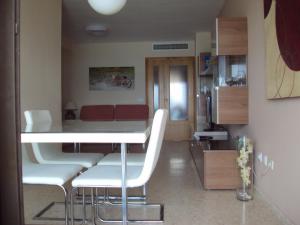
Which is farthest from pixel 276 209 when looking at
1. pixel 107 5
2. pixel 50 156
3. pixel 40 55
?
pixel 40 55

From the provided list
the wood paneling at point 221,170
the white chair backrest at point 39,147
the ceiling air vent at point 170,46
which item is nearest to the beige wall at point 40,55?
the white chair backrest at point 39,147

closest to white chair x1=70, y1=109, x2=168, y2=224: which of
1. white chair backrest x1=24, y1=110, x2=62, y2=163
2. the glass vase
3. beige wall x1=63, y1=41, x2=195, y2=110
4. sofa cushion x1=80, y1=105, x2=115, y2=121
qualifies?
white chair backrest x1=24, y1=110, x2=62, y2=163

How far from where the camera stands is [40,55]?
4.09 metres

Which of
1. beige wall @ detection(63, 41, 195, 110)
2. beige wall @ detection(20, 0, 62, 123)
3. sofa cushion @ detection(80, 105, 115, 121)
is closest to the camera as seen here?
beige wall @ detection(20, 0, 62, 123)

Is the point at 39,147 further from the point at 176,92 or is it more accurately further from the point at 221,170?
the point at 176,92

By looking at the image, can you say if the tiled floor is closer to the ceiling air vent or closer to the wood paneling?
the wood paneling

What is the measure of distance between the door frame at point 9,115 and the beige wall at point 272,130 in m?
1.89

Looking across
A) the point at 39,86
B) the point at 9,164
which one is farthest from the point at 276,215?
the point at 39,86

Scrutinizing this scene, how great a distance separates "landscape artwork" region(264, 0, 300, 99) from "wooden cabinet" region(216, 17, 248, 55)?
0.74 m

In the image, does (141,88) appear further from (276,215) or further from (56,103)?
(276,215)

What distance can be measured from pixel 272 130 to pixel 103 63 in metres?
6.05

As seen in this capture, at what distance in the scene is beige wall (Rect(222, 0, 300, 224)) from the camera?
6.97 feet

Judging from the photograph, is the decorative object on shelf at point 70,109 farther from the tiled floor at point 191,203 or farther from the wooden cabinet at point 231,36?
the wooden cabinet at point 231,36

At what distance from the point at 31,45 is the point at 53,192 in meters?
1.82
